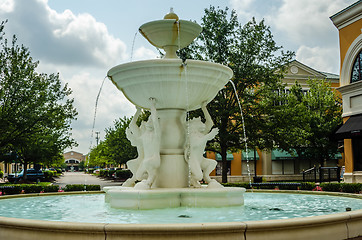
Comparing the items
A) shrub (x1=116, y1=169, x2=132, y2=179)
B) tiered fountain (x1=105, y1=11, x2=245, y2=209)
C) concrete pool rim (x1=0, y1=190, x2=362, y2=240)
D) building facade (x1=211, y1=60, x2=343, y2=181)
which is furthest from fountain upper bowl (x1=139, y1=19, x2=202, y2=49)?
shrub (x1=116, y1=169, x2=132, y2=179)

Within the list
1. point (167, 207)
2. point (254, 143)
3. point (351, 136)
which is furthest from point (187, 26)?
point (351, 136)

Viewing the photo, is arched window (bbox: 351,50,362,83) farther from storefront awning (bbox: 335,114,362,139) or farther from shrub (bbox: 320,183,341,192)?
shrub (bbox: 320,183,341,192)

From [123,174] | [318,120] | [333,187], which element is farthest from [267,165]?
[333,187]

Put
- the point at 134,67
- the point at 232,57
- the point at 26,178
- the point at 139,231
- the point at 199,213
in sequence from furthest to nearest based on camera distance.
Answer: the point at 26,178 → the point at 232,57 → the point at 134,67 → the point at 199,213 → the point at 139,231

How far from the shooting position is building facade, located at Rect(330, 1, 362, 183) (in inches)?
931

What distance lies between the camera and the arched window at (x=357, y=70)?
78.8ft

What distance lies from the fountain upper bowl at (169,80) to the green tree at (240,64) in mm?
12836

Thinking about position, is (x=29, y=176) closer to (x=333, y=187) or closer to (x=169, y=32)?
(x=333, y=187)

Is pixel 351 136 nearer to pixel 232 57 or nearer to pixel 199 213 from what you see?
pixel 232 57

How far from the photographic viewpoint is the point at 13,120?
23.0m

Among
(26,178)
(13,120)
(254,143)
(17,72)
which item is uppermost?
(17,72)

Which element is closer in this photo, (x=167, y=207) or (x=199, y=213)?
(x=199, y=213)

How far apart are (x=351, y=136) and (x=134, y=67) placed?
1852cm

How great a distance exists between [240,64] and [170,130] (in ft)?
47.8
